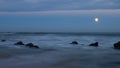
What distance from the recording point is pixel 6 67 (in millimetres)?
20000

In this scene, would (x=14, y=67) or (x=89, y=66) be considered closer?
→ (x=14, y=67)

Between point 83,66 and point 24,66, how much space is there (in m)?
5.09

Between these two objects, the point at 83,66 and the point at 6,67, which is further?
the point at 83,66

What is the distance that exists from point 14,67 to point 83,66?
5.93 metres

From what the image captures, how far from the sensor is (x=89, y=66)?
2138 cm

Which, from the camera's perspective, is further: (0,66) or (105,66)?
(105,66)

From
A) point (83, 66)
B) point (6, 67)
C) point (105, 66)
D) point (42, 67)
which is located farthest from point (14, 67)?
point (105, 66)

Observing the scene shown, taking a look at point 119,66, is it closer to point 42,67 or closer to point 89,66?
point 89,66

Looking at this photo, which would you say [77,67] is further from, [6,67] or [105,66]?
[6,67]

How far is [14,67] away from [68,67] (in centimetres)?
462

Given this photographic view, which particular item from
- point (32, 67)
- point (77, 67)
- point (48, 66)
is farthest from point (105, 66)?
point (32, 67)

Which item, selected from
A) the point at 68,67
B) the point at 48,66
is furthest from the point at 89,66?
the point at 48,66

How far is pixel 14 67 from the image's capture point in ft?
65.2

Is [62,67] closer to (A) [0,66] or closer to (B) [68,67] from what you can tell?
(B) [68,67]
